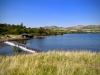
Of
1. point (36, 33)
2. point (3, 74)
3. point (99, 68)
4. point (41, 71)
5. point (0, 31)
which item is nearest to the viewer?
point (3, 74)

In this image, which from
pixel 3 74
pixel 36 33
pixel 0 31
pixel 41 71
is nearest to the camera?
pixel 3 74

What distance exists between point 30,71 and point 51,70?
0.76m

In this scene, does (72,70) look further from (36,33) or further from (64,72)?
(36,33)

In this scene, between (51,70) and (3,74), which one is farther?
(51,70)

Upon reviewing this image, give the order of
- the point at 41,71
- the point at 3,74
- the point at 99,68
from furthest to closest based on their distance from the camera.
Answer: the point at 99,68 < the point at 41,71 < the point at 3,74

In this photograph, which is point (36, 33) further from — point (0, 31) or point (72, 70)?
point (72, 70)

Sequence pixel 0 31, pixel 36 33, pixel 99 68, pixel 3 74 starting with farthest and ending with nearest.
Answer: pixel 36 33 → pixel 0 31 → pixel 99 68 → pixel 3 74

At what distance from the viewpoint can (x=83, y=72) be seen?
5074mm

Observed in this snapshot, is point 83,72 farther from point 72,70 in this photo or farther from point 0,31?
point 0,31

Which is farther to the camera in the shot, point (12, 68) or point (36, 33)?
point (36, 33)

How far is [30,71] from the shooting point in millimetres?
5066

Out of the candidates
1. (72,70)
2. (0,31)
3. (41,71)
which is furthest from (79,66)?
(0,31)

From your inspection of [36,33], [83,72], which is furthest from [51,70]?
[36,33]

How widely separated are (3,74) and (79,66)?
2.83 meters
